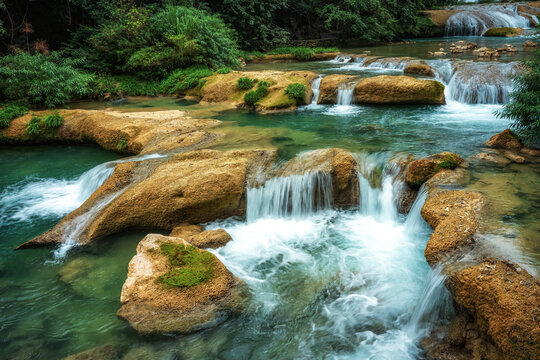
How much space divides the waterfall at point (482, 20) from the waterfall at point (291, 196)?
2871cm

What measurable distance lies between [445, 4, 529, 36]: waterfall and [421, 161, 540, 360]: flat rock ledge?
30254 mm

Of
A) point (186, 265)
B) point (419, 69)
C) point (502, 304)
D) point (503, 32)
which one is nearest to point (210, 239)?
point (186, 265)

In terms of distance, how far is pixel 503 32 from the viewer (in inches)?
981

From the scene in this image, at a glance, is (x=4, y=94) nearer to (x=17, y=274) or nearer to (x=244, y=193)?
(x=17, y=274)

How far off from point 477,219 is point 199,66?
45.8 feet

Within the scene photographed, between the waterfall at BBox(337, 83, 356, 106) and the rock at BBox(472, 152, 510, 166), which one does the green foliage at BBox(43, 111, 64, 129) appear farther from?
the rock at BBox(472, 152, 510, 166)

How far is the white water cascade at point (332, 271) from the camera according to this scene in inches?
158

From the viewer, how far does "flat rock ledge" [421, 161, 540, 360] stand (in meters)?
2.96

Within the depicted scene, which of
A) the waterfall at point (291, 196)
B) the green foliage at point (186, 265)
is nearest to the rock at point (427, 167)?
the waterfall at point (291, 196)

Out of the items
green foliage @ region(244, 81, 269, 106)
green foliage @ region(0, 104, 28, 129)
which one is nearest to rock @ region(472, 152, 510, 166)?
green foliage @ region(244, 81, 269, 106)

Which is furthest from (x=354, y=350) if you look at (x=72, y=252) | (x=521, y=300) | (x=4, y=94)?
(x=4, y=94)

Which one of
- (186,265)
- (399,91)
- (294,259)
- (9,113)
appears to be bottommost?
(294,259)

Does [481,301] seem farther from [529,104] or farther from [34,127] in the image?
[34,127]

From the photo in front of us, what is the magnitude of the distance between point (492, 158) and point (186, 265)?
5987mm
